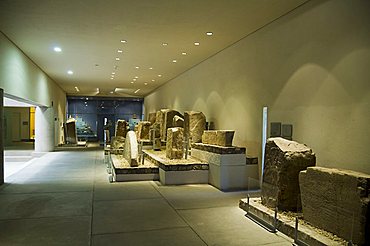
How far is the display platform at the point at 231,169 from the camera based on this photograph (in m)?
7.08

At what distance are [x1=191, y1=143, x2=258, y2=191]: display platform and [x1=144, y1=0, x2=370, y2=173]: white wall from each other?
461 mm

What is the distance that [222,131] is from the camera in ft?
25.0

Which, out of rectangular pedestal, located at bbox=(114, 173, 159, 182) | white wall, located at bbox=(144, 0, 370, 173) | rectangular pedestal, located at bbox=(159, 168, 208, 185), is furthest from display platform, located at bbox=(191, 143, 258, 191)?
rectangular pedestal, located at bbox=(114, 173, 159, 182)

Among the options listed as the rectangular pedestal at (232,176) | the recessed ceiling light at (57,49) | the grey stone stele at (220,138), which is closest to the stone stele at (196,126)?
the grey stone stele at (220,138)

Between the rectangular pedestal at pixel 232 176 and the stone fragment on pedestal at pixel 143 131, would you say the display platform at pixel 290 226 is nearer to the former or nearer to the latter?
the rectangular pedestal at pixel 232 176

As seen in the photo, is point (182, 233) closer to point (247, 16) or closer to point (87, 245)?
point (87, 245)

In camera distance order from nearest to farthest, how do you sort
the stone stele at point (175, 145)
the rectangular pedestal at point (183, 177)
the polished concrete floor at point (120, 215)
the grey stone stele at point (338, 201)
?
the grey stone stele at point (338, 201), the polished concrete floor at point (120, 215), the rectangular pedestal at point (183, 177), the stone stele at point (175, 145)

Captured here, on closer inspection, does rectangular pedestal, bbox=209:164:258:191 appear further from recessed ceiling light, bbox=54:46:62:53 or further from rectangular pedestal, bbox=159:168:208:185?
recessed ceiling light, bbox=54:46:62:53

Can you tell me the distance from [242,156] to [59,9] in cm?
490

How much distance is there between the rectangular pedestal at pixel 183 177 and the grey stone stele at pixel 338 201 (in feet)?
11.7

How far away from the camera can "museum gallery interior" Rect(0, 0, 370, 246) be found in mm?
4109

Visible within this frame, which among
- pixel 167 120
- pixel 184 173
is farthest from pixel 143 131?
pixel 184 173

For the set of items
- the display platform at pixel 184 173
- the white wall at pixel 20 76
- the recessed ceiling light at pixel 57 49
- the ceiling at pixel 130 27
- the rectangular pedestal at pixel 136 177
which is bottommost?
the rectangular pedestal at pixel 136 177

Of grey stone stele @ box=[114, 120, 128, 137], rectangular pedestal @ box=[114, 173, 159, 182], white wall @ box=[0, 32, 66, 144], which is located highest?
white wall @ box=[0, 32, 66, 144]
